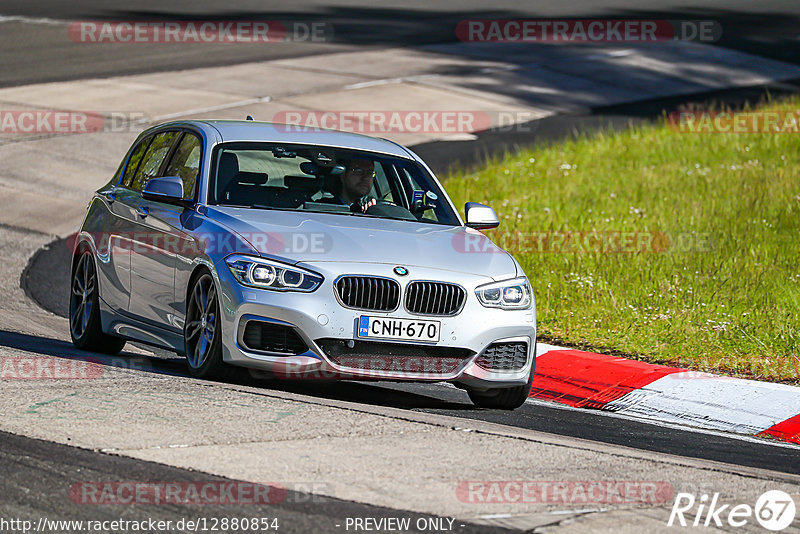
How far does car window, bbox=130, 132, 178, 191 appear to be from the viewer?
31.6ft

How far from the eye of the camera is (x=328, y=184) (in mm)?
8898

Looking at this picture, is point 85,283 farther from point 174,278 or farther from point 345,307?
point 345,307

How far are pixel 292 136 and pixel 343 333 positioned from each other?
2.04 meters

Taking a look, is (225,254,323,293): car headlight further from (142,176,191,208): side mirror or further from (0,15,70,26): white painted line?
(0,15,70,26): white painted line

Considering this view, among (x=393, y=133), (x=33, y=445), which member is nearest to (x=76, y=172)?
(x=393, y=133)

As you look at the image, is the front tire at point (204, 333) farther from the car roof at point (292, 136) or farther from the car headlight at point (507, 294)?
the car headlight at point (507, 294)

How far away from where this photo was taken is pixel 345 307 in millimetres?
7641

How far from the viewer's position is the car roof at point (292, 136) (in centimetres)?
907

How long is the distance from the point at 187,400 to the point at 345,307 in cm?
108

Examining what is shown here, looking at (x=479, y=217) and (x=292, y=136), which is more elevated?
(x=292, y=136)

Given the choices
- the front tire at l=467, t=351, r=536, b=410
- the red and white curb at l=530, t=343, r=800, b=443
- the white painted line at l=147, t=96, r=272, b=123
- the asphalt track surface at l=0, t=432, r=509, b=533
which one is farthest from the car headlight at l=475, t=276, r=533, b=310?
the white painted line at l=147, t=96, r=272, b=123

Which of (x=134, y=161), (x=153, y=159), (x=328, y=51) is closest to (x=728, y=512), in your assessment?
(x=153, y=159)

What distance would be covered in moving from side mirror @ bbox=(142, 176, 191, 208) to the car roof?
58 centimetres

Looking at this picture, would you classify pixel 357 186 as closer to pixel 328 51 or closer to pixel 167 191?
pixel 167 191
